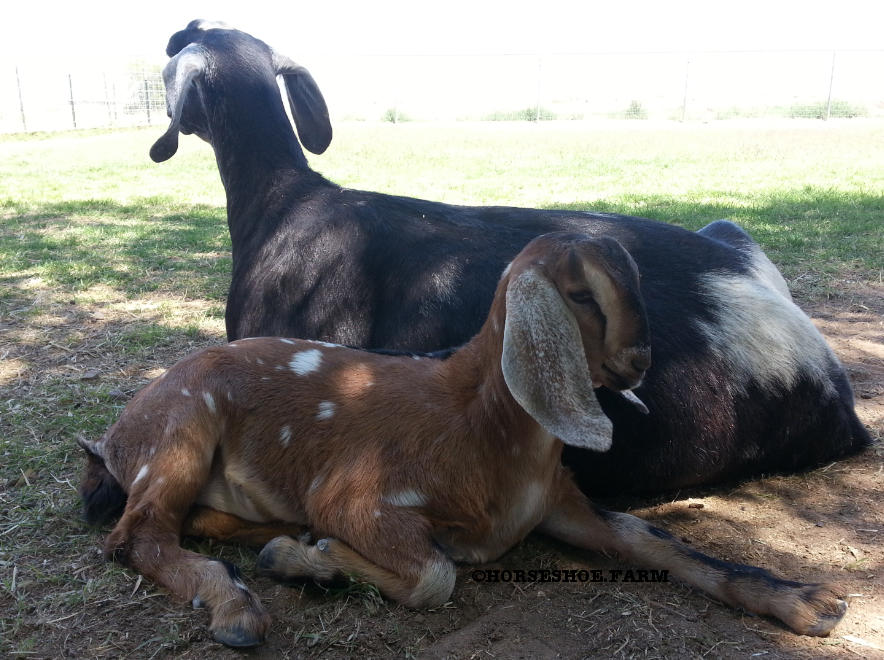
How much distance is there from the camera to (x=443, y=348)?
3654mm

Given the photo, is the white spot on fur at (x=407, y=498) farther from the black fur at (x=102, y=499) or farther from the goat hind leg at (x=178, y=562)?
the black fur at (x=102, y=499)

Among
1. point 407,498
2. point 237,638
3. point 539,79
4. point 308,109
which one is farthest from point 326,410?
point 539,79

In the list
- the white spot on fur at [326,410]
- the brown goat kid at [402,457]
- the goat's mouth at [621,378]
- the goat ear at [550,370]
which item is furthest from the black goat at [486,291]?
the goat ear at [550,370]

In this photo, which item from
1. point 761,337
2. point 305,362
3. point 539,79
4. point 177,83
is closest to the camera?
point 305,362

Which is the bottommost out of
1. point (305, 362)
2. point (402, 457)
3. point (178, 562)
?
point (178, 562)

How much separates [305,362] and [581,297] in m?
1.17

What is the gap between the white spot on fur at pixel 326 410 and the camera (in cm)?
307

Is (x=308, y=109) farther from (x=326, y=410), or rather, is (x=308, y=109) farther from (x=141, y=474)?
(x=141, y=474)

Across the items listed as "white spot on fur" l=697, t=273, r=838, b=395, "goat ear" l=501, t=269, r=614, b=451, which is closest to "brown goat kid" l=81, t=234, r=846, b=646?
"goat ear" l=501, t=269, r=614, b=451

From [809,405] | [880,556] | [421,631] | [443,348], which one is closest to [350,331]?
[443,348]

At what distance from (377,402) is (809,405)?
6.09 ft

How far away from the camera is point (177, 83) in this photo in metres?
4.60

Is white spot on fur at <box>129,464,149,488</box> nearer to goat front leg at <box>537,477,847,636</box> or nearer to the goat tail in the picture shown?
the goat tail

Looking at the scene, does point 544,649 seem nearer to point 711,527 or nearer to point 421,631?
point 421,631
